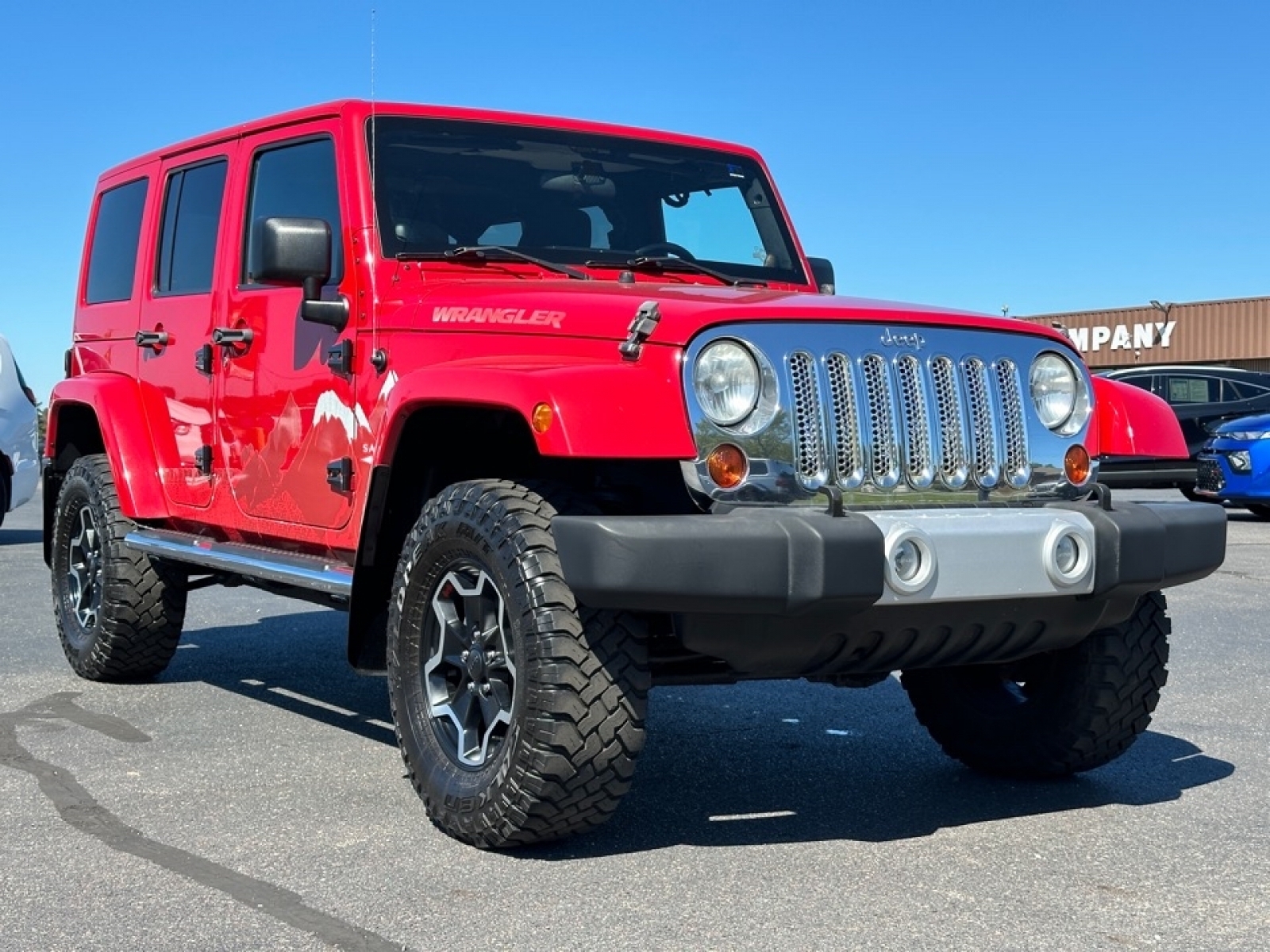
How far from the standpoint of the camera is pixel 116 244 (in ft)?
23.9

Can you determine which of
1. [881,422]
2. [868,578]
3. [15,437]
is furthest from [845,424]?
[15,437]

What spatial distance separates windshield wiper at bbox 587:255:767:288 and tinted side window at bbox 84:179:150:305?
2.54 meters

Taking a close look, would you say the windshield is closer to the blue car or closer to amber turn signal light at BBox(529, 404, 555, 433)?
amber turn signal light at BBox(529, 404, 555, 433)

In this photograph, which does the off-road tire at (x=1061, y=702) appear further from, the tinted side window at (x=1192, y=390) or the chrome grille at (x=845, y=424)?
the tinted side window at (x=1192, y=390)

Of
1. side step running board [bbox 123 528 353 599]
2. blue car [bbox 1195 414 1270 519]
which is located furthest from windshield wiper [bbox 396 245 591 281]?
blue car [bbox 1195 414 1270 519]

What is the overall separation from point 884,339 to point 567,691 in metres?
1.23

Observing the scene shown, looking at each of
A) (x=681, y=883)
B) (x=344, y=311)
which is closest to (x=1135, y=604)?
(x=681, y=883)

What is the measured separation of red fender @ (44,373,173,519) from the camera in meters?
6.55

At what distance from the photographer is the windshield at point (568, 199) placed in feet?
17.7

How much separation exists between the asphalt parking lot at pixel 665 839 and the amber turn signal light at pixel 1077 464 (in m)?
0.95

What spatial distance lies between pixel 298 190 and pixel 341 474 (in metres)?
1.20

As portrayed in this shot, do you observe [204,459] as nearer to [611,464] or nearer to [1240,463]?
[611,464]

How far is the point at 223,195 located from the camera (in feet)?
20.6

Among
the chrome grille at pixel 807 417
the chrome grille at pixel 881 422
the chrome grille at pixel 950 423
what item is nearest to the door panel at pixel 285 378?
the chrome grille at pixel 807 417
